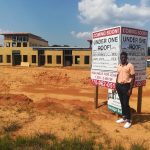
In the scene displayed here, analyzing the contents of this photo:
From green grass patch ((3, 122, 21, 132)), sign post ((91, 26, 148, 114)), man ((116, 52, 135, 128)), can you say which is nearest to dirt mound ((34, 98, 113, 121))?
sign post ((91, 26, 148, 114))

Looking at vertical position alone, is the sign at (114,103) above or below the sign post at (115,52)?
below

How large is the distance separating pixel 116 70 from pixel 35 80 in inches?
651

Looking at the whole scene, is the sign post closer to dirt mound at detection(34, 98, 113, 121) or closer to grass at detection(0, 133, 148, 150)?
dirt mound at detection(34, 98, 113, 121)

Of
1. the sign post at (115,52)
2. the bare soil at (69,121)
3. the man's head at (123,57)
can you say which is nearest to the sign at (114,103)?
the sign post at (115,52)

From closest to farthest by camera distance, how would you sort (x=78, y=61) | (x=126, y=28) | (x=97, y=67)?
(x=126, y=28), (x=97, y=67), (x=78, y=61)

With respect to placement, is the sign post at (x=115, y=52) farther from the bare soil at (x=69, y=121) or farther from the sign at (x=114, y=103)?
the bare soil at (x=69, y=121)

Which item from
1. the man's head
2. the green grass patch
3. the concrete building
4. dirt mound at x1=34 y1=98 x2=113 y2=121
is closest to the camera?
the green grass patch

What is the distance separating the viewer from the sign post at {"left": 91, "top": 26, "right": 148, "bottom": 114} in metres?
9.01

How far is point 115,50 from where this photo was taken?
9.12 meters

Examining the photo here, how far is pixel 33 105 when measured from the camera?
437 inches

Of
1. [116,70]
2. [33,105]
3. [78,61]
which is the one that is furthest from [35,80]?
[78,61]

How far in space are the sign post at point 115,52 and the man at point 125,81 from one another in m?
0.67

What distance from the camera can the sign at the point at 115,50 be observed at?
354 inches

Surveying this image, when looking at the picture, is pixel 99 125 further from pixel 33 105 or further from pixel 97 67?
pixel 33 105
